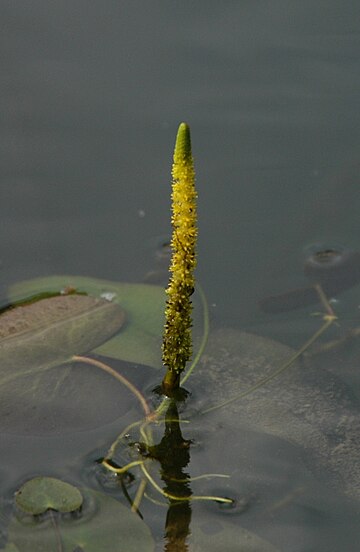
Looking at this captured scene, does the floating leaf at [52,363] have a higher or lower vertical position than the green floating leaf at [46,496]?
higher

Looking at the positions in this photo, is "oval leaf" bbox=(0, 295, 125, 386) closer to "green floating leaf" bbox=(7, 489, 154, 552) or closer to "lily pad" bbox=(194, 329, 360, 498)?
"lily pad" bbox=(194, 329, 360, 498)

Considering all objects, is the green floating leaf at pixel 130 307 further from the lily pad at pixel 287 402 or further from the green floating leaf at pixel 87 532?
the green floating leaf at pixel 87 532

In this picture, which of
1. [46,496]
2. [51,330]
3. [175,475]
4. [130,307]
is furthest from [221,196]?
[46,496]

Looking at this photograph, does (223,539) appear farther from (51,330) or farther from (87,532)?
(51,330)

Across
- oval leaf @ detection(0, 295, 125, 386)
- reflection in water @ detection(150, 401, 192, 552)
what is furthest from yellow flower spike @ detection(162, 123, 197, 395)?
oval leaf @ detection(0, 295, 125, 386)

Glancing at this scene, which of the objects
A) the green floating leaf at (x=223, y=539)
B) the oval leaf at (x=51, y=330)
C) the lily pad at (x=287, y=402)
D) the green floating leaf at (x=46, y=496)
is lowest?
the green floating leaf at (x=223, y=539)

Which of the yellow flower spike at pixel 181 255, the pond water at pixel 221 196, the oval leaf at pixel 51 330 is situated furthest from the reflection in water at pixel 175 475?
the oval leaf at pixel 51 330
